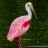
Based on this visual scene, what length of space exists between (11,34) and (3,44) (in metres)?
0.78

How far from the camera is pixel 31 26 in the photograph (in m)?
10.4

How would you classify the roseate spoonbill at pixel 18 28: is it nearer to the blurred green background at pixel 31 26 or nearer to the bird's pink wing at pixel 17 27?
the bird's pink wing at pixel 17 27

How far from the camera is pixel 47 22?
10.5m

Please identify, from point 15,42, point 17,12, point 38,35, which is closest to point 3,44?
point 15,42

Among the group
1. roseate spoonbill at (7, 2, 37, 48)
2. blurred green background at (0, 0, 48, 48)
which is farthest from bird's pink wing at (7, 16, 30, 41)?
blurred green background at (0, 0, 48, 48)

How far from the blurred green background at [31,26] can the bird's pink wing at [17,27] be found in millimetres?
346

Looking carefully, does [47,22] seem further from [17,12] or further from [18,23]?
[18,23]

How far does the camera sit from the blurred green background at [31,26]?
27.8 ft

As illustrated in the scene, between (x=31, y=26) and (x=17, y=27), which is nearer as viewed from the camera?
(x=17, y=27)

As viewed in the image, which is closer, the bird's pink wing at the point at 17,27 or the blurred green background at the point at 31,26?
the bird's pink wing at the point at 17,27

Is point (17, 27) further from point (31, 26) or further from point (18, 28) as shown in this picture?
point (31, 26)

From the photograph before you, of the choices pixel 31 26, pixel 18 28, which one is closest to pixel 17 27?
pixel 18 28

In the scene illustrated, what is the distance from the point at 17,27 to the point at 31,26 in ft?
8.30

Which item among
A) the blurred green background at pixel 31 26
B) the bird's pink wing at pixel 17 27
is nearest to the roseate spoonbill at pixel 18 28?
the bird's pink wing at pixel 17 27
